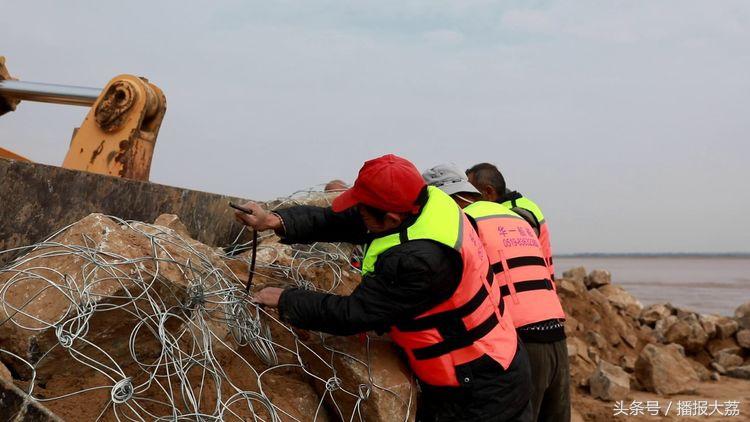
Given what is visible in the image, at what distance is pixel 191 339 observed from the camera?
2.83 metres

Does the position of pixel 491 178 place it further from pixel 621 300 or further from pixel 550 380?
pixel 621 300

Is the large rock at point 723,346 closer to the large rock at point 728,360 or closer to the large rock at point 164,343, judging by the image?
the large rock at point 728,360

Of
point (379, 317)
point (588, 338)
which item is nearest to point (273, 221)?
point (379, 317)

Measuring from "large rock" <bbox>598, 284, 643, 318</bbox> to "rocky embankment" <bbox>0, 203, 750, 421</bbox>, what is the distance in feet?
30.3

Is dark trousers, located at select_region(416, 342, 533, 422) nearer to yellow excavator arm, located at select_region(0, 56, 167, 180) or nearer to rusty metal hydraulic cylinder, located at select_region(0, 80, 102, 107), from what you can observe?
yellow excavator arm, located at select_region(0, 56, 167, 180)

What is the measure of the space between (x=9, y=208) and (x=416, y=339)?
2251 millimetres

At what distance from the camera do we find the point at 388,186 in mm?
2383

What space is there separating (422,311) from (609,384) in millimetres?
5621

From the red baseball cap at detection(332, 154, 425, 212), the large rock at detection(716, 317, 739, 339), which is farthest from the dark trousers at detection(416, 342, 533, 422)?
the large rock at detection(716, 317, 739, 339)

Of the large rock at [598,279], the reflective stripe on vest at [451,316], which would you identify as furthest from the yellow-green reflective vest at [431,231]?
the large rock at [598,279]

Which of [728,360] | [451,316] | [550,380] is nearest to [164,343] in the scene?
[451,316]

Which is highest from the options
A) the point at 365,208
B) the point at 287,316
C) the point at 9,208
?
the point at 365,208

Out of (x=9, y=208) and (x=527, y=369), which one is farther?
(x=9, y=208)

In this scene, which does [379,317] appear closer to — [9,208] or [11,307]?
[11,307]
